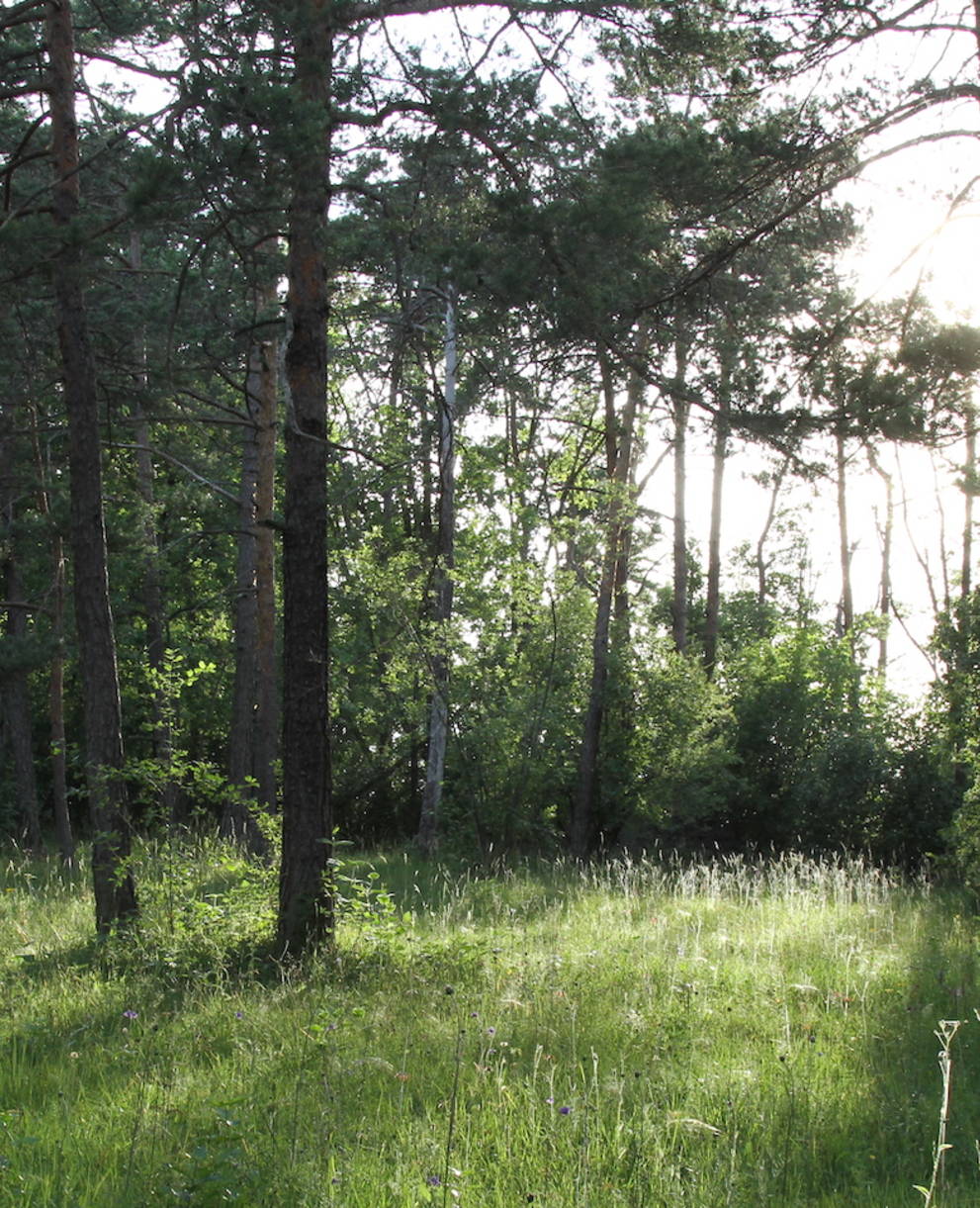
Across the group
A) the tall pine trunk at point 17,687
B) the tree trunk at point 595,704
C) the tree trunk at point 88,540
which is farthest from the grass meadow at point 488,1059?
the tall pine trunk at point 17,687

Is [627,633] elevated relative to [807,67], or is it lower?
lower

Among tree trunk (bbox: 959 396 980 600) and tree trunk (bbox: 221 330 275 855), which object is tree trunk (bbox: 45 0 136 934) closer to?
tree trunk (bbox: 221 330 275 855)

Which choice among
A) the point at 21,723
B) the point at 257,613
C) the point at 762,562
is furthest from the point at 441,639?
the point at 762,562

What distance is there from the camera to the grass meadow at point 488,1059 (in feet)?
12.5

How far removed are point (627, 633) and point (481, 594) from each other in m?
4.43

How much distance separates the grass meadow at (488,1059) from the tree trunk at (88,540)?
1.45 feet

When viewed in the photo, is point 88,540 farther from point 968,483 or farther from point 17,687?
point 17,687

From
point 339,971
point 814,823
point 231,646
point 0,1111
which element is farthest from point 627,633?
point 0,1111

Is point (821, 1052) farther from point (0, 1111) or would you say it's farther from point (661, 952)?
point (0, 1111)

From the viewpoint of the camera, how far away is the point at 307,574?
7.34m

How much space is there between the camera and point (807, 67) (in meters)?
8.80

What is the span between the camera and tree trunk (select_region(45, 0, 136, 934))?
8305 mm

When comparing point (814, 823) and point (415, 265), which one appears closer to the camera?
point (415, 265)

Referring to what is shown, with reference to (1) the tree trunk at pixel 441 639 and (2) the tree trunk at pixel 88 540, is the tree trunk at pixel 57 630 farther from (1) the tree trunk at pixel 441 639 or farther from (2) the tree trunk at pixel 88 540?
(1) the tree trunk at pixel 441 639
